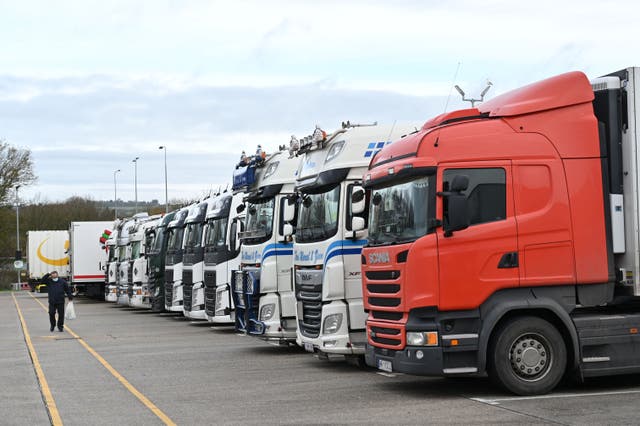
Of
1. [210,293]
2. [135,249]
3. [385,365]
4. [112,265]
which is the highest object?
[135,249]

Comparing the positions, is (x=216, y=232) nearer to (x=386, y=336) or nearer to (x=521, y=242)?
(x=386, y=336)

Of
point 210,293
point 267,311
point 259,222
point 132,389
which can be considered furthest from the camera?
point 210,293

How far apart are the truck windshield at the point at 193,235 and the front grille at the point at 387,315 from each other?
45.4 feet

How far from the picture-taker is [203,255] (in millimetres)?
25078

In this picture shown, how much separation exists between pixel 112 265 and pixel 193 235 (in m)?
17.5

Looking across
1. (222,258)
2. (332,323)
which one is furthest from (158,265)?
(332,323)

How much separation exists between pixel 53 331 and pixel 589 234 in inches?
711

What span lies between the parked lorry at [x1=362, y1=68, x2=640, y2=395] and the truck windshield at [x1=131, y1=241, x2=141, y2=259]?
1024 inches

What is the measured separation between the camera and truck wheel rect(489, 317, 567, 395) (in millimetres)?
11453

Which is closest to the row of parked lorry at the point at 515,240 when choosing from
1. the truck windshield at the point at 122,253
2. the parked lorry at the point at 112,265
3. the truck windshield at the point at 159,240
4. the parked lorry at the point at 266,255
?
the parked lorry at the point at 266,255

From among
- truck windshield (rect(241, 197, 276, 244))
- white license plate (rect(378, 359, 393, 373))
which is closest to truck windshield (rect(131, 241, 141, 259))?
truck windshield (rect(241, 197, 276, 244))

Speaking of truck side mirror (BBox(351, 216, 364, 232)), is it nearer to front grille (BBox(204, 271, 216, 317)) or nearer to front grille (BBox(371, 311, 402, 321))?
front grille (BBox(371, 311, 402, 321))

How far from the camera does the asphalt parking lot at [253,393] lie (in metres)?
10.6

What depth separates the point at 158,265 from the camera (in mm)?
31922
